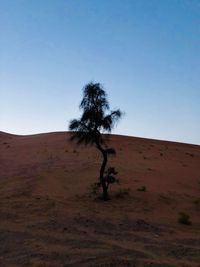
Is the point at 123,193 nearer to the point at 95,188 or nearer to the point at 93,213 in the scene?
the point at 95,188

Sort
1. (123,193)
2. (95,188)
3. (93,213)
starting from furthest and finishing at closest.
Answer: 1. (95,188)
2. (123,193)
3. (93,213)

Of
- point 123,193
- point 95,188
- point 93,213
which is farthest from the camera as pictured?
point 95,188

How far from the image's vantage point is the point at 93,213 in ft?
64.6

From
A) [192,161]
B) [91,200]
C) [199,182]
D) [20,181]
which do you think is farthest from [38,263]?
[192,161]

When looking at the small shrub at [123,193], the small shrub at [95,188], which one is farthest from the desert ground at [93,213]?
the small shrub at [95,188]

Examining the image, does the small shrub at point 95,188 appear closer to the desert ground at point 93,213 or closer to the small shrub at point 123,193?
the desert ground at point 93,213

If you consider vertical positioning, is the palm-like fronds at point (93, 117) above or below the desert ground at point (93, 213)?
above

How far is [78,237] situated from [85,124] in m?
9.29

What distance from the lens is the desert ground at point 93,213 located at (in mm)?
12383

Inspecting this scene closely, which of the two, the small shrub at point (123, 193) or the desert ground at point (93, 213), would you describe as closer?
the desert ground at point (93, 213)

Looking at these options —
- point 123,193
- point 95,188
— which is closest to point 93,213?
point 95,188

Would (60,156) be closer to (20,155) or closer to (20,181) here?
(20,155)

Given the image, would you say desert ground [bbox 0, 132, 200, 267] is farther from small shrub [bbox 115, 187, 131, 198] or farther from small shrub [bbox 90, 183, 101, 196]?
small shrub [bbox 90, 183, 101, 196]

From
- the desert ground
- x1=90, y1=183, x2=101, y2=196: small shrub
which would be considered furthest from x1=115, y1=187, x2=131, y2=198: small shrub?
x1=90, y1=183, x2=101, y2=196: small shrub
